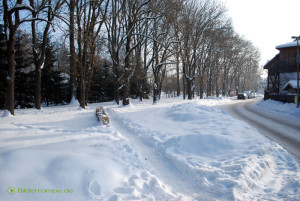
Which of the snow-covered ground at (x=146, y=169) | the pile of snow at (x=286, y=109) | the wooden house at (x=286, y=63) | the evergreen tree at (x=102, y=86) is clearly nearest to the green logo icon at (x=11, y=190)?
the snow-covered ground at (x=146, y=169)

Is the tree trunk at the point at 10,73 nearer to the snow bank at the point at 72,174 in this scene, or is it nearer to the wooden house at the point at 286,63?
the snow bank at the point at 72,174

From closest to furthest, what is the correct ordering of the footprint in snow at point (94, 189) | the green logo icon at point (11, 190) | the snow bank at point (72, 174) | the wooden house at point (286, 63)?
the green logo icon at point (11, 190)
the snow bank at point (72, 174)
the footprint in snow at point (94, 189)
the wooden house at point (286, 63)

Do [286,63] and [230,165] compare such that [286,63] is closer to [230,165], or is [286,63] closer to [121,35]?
[121,35]

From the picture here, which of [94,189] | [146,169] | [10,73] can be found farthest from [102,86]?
[94,189]

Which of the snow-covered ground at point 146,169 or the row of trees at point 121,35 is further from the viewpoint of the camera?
the row of trees at point 121,35

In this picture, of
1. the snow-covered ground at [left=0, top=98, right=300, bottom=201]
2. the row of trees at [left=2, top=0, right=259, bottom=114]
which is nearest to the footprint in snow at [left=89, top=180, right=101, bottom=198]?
the snow-covered ground at [left=0, top=98, right=300, bottom=201]

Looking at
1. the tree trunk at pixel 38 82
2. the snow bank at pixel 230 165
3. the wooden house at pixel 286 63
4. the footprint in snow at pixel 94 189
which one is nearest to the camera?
the footprint in snow at pixel 94 189

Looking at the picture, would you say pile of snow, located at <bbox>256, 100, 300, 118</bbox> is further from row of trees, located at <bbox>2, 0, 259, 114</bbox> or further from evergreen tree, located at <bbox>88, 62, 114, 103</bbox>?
evergreen tree, located at <bbox>88, 62, 114, 103</bbox>

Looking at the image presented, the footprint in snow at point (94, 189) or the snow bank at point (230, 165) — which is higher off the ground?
the footprint in snow at point (94, 189)

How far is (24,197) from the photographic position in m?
2.77

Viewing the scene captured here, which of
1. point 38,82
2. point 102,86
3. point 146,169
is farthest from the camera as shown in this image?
point 102,86

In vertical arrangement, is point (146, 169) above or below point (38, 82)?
below

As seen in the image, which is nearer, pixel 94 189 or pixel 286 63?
pixel 94 189

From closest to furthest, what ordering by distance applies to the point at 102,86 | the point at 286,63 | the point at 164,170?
the point at 164,170 < the point at 286,63 < the point at 102,86
